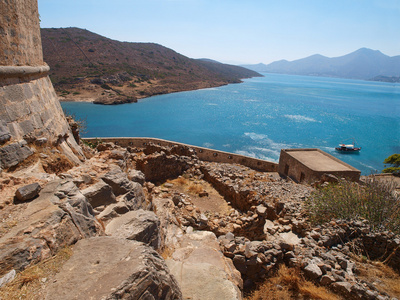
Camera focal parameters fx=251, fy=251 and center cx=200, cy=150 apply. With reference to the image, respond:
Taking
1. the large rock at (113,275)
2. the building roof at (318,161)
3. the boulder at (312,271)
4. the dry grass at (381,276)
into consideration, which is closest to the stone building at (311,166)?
the building roof at (318,161)

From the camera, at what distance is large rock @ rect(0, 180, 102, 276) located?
2.67 m

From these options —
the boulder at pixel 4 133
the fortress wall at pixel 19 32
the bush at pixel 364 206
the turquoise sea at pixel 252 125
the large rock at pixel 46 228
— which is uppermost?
the fortress wall at pixel 19 32

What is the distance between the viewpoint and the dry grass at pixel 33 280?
234 centimetres

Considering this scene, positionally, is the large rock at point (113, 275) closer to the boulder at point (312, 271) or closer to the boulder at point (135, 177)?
the boulder at point (135, 177)

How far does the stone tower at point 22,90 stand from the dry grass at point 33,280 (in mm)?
2320

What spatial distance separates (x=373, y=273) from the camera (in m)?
5.79

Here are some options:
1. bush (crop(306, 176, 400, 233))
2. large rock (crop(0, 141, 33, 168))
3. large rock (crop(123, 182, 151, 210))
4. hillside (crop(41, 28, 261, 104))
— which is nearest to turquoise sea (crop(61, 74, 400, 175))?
hillside (crop(41, 28, 261, 104))

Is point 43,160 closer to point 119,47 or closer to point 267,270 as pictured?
point 267,270

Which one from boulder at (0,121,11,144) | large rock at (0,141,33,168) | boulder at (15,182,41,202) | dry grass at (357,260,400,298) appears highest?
boulder at (0,121,11,144)

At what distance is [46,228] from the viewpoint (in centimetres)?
305

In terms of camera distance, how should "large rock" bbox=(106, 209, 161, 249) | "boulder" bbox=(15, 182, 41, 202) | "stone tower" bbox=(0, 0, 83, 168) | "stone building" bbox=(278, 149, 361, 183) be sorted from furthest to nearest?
"stone building" bbox=(278, 149, 361, 183), "stone tower" bbox=(0, 0, 83, 168), "large rock" bbox=(106, 209, 161, 249), "boulder" bbox=(15, 182, 41, 202)

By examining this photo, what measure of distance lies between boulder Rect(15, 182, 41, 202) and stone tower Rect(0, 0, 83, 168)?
0.91 meters

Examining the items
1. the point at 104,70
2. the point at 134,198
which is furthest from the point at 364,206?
the point at 104,70

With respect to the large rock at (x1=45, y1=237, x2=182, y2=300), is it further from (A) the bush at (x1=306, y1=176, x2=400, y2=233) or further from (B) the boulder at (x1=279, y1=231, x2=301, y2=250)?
(A) the bush at (x1=306, y1=176, x2=400, y2=233)
